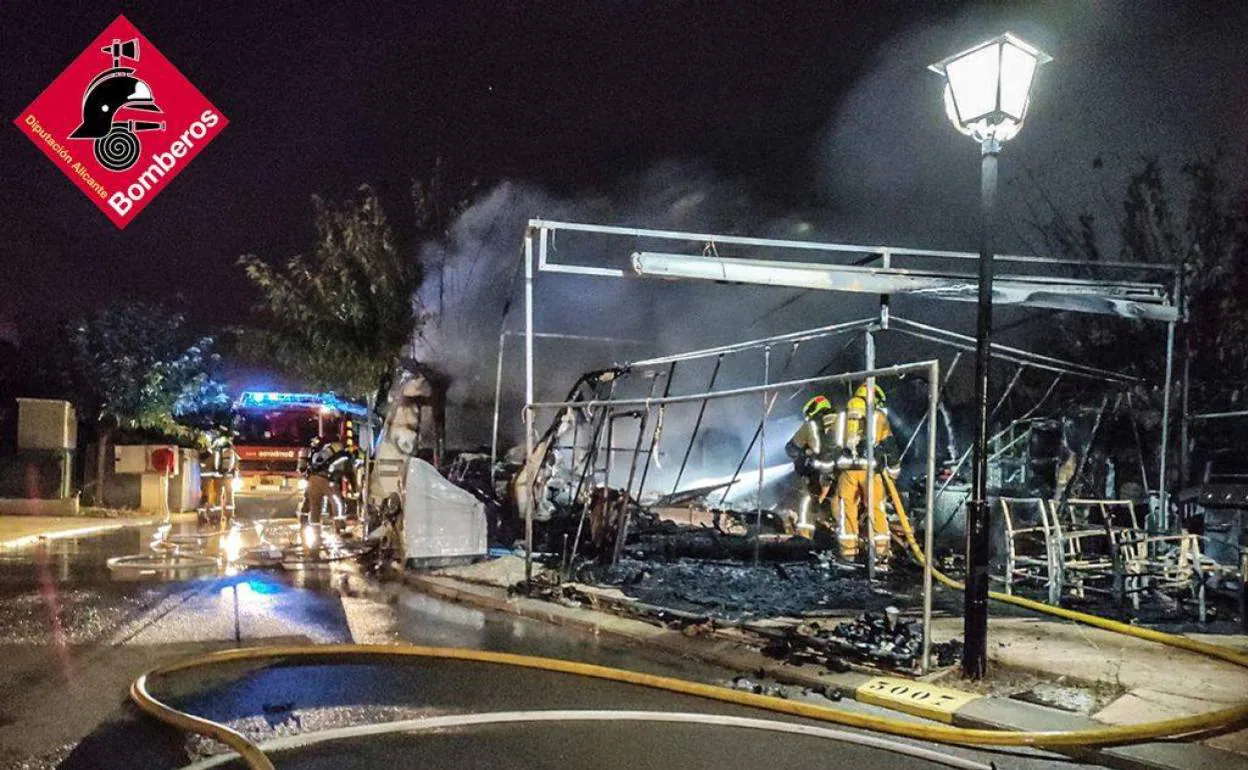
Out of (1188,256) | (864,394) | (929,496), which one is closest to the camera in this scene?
(929,496)

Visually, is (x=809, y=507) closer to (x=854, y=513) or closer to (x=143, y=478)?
(x=854, y=513)

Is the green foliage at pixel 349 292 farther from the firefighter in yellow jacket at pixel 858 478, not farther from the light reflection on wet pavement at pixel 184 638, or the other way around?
the firefighter in yellow jacket at pixel 858 478

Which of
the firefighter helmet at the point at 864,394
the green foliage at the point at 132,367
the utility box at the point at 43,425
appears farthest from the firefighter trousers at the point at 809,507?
the green foliage at the point at 132,367

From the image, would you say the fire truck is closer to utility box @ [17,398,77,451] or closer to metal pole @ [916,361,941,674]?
utility box @ [17,398,77,451]

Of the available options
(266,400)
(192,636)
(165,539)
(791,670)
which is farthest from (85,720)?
(266,400)

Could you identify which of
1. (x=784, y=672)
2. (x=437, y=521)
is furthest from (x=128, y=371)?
(x=784, y=672)

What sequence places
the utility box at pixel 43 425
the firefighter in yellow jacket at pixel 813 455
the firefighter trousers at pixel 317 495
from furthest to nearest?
the utility box at pixel 43 425 → the firefighter trousers at pixel 317 495 → the firefighter in yellow jacket at pixel 813 455

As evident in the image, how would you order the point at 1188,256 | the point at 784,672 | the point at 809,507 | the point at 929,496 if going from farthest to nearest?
the point at 809,507 → the point at 1188,256 → the point at 784,672 → the point at 929,496

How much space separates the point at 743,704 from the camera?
569 cm

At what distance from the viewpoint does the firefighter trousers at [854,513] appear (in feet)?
36.6

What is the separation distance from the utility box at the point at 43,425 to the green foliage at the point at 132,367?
1.36 meters

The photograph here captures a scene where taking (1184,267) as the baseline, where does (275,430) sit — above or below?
below

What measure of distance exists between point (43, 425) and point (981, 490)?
22.2 meters

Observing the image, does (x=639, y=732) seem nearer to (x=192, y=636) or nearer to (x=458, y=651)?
(x=458, y=651)
